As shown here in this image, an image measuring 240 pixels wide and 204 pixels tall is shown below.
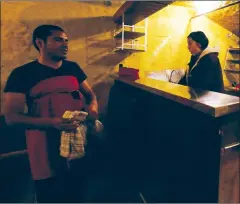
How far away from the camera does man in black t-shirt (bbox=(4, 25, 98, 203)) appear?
3.24 feet

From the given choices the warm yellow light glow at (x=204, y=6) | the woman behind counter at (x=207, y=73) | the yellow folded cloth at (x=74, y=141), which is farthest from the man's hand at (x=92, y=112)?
the warm yellow light glow at (x=204, y=6)

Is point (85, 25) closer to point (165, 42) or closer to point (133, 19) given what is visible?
point (133, 19)

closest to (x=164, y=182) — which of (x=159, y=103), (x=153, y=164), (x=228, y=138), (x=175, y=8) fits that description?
(x=153, y=164)

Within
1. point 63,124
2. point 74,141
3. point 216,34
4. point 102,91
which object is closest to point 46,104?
point 63,124

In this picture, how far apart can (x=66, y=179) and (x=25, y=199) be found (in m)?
0.50

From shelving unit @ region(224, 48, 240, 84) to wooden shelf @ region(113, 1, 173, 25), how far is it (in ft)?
5.49

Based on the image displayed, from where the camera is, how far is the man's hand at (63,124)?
101 cm

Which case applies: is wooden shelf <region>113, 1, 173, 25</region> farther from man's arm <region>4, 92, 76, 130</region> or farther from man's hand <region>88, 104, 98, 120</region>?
man's arm <region>4, 92, 76, 130</region>

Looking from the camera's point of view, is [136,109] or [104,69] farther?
[104,69]

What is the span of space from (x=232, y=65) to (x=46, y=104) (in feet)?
9.69

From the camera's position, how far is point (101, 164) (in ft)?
5.62

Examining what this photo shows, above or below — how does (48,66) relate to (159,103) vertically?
above

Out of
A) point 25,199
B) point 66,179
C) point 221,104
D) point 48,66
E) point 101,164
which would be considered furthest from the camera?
point 101,164

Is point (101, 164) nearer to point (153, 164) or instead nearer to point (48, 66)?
point (153, 164)
